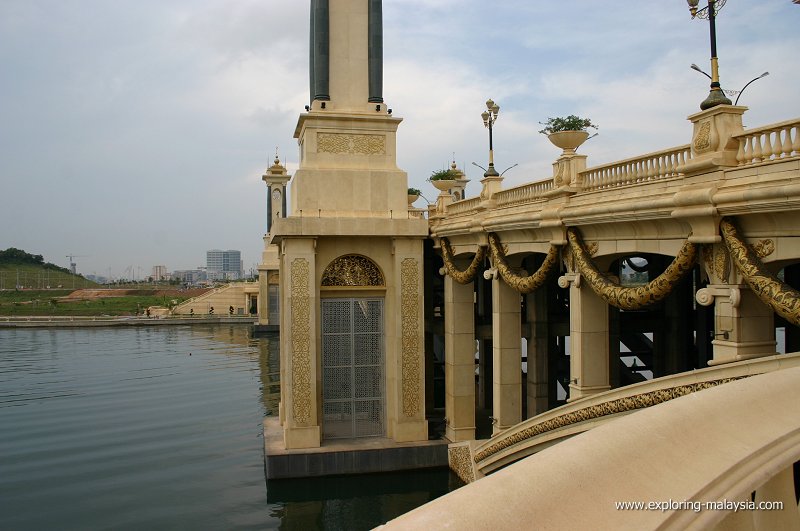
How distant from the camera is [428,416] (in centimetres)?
1928

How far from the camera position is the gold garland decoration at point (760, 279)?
6113mm

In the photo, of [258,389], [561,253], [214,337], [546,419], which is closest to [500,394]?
[546,419]

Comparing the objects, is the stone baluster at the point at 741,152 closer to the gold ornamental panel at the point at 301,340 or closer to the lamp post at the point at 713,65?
the lamp post at the point at 713,65

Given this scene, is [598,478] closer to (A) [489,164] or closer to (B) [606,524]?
(B) [606,524]

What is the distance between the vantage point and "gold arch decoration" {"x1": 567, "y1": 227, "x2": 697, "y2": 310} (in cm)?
783

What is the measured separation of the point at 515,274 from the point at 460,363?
381 cm

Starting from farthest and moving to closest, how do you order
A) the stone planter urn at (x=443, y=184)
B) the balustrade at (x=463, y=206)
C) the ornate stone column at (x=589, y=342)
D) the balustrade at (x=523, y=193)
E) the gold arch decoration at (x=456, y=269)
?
the stone planter urn at (x=443, y=184), the balustrade at (x=463, y=206), the gold arch decoration at (x=456, y=269), the balustrade at (x=523, y=193), the ornate stone column at (x=589, y=342)

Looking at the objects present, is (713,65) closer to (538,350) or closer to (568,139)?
(568,139)

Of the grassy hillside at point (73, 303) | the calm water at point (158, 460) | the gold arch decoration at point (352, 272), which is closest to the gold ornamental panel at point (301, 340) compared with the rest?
the gold arch decoration at point (352, 272)

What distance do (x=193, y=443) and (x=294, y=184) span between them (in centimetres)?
843

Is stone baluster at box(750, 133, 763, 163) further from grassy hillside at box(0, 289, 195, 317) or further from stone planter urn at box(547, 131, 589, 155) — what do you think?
grassy hillside at box(0, 289, 195, 317)

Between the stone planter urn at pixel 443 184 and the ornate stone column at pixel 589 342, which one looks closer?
the ornate stone column at pixel 589 342

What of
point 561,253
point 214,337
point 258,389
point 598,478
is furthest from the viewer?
point 214,337

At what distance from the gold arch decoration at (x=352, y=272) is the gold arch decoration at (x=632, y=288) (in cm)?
628
